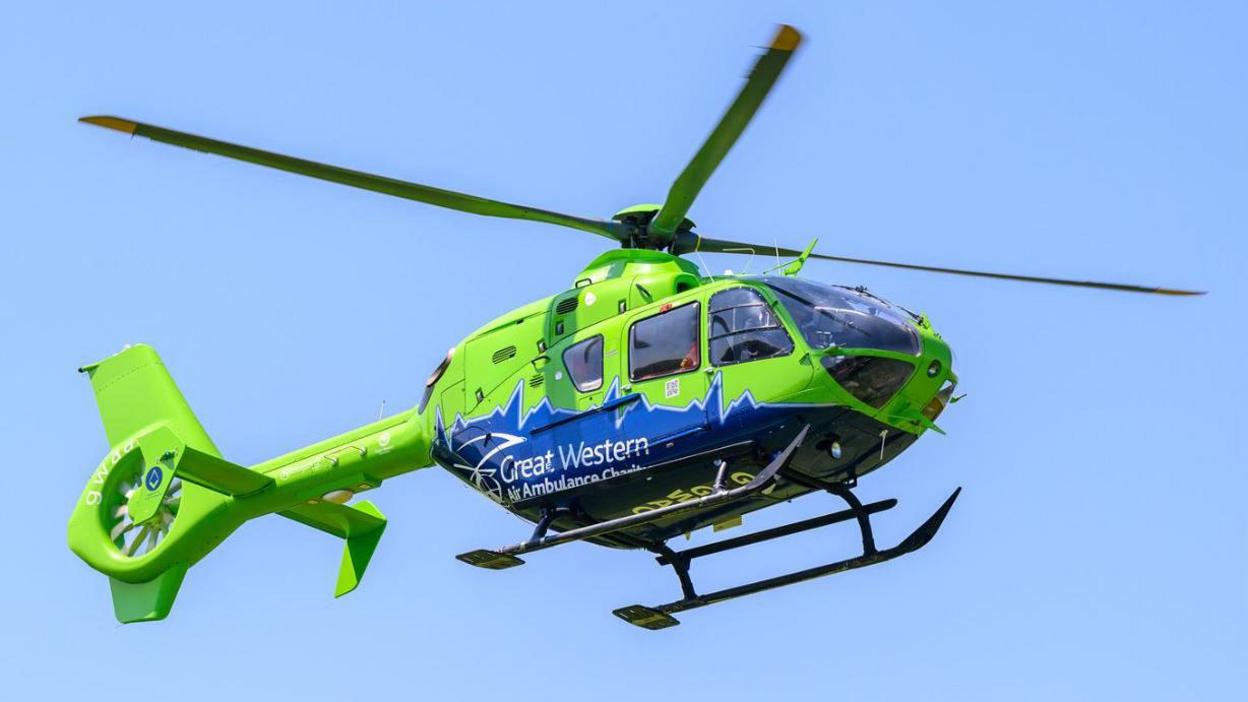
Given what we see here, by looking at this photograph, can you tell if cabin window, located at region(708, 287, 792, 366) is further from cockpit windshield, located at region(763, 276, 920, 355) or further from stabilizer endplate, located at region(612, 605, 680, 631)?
stabilizer endplate, located at region(612, 605, 680, 631)

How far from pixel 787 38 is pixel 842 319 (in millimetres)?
2719

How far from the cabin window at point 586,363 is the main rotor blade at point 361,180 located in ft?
4.33

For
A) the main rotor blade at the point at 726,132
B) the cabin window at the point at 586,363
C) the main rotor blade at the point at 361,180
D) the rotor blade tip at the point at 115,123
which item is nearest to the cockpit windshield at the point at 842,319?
the main rotor blade at the point at 726,132

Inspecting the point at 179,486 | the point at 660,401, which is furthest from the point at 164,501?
the point at 660,401

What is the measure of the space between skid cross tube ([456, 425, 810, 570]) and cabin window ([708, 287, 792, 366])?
750 millimetres

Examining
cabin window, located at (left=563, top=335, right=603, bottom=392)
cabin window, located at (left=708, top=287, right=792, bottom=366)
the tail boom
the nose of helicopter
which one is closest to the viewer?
the nose of helicopter

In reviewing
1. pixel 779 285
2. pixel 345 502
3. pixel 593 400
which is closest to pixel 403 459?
pixel 345 502

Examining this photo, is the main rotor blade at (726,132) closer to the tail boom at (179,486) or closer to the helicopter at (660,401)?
the helicopter at (660,401)

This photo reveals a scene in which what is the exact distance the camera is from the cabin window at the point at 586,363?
1673cm

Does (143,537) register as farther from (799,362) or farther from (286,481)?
(799,362)

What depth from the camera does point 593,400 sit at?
54.6 feet

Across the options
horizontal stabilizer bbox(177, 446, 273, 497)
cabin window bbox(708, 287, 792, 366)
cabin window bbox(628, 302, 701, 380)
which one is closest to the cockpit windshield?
cabin window bbox(708, 287, 792, 366)

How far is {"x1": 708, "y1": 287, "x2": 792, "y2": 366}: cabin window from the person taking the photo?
1573 cm

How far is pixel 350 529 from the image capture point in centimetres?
2038
